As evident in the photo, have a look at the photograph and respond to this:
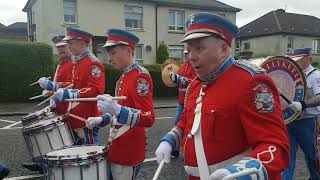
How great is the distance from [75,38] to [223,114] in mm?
3508

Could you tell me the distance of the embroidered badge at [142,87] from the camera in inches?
140

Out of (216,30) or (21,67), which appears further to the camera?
(21,67)

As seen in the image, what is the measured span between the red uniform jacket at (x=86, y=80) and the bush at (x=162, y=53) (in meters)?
21.9

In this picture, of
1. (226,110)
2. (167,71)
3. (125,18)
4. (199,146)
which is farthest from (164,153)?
(125,18)

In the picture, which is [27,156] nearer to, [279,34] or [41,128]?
[41,128]

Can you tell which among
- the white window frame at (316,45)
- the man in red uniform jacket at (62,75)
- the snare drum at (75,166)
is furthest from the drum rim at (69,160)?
the white window frame at (316,45)

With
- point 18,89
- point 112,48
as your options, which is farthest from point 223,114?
point 18,89

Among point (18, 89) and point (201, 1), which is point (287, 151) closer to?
point (18, 89)

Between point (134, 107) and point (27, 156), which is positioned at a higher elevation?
point (134, 107)

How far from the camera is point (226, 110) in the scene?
212cm

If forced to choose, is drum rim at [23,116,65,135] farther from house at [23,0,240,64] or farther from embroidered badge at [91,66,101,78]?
house at [23,0,240,64]

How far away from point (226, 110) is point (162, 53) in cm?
2509

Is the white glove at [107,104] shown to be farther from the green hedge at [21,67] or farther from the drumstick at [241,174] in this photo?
the green hedge at [21,67]

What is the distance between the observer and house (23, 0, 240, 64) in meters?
23.9
